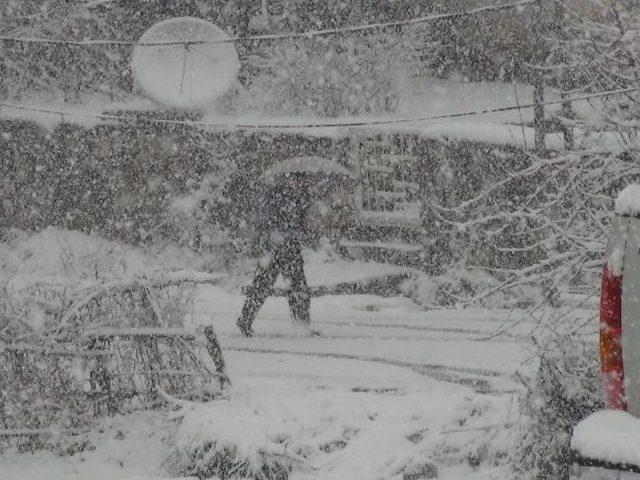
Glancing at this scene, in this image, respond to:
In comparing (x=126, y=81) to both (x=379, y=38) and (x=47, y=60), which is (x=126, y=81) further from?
(x=379, y=38)

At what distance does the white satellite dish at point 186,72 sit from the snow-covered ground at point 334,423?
7694 millimetres

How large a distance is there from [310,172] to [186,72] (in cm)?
616

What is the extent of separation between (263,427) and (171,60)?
1190 centimetres

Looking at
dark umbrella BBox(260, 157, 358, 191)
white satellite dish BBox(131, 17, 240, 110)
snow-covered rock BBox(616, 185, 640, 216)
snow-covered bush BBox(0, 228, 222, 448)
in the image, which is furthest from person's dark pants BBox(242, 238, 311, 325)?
snow-covered rock BBox(616, 185, 640, 216)

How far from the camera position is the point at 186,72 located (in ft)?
54.7

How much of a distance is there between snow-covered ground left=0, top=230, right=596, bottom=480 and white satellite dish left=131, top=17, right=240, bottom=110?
7694mm

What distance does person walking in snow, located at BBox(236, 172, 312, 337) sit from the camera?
10719mm

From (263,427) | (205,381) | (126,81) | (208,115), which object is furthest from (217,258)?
(263,427)

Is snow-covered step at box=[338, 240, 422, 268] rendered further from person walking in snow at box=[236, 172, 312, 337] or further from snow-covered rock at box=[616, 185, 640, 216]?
snow-covered rock at box=[616, 185, 640, 216]

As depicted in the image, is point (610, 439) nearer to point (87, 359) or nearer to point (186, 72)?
point (87, 359)

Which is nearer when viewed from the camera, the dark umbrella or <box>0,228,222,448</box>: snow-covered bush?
<box>0,228,222,448</box>: snow-covered bush

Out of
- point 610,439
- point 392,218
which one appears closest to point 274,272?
point 392,218

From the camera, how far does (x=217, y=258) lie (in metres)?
16.2

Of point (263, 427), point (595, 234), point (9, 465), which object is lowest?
point (9, 465)
